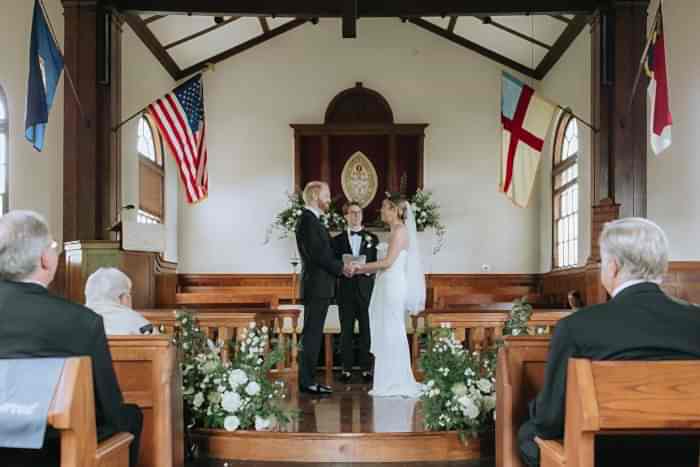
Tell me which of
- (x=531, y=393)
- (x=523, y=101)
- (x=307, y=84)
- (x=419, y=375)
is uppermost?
(x=307, y=84)

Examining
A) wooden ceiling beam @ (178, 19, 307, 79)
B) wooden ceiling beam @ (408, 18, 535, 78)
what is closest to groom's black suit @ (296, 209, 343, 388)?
wooden ceiling beam @ (178, 19, 307, 79)

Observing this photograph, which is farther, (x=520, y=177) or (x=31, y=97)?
(x=520, y=177)

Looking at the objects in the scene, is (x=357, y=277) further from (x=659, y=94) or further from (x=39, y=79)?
(x=39, y=79)

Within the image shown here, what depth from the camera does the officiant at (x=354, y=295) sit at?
21.7 ft

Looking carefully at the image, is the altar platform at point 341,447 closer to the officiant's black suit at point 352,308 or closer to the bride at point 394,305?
the bride at point 394,305

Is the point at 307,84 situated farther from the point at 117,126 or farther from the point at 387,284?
the point at 387,284

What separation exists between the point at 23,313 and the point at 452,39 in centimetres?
1021

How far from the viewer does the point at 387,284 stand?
5.97 m

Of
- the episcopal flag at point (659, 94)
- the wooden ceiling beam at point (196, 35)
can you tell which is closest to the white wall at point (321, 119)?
the wooden ceiling beam at point (196, 35)

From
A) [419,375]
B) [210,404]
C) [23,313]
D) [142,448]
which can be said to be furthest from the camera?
[419,375]

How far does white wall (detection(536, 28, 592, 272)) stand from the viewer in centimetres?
940

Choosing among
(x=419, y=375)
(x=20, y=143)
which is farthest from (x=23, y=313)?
(x=20, y=143)

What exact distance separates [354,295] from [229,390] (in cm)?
264

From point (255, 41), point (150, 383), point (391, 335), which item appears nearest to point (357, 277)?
point (391, 335)
